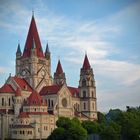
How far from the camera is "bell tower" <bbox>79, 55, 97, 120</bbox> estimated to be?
403 ft

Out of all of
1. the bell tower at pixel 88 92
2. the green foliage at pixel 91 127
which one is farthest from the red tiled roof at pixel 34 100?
the bell tower at pixel 88 92

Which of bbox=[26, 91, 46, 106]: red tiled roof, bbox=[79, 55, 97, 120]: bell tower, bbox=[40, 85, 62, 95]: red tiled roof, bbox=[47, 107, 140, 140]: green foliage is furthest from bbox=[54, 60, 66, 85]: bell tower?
bbox=[47, 107, 140, 140]: green foliage

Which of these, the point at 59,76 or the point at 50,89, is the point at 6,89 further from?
the point at 59,76

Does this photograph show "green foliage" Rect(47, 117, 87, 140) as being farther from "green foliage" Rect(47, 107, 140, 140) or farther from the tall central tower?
→ the tall central tower

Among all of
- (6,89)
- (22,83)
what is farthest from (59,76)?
(6,89)

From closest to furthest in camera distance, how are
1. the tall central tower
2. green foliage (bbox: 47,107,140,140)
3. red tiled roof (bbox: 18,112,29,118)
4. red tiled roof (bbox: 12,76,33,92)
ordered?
green foliage (bbox: 47,107,140,140)
red tiled roof (bbox: 18,112,29,118)
red tiled roof (bbox: 12,76,33,92)
the tall central tower

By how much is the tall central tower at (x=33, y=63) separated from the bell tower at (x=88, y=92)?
10803mm

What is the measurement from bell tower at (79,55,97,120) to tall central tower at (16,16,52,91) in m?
10.8

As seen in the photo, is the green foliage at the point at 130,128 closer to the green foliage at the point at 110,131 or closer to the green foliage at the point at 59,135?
the green foliage at the point at 110,131

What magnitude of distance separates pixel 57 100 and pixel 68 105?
16.0 ft

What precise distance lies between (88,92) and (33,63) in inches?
775

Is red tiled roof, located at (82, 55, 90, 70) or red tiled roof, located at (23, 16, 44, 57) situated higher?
red tiled roof, located at (23, 16, 44, 57)

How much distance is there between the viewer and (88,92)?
12306 cm

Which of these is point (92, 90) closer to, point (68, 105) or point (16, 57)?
point (68, 105)
